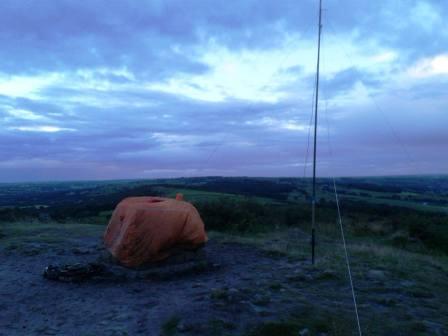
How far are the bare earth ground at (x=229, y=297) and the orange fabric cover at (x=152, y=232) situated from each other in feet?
1.08

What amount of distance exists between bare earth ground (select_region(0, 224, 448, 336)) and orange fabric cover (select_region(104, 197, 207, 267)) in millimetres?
330

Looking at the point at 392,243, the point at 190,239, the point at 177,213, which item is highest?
the point at 177,213

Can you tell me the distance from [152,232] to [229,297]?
267 cm

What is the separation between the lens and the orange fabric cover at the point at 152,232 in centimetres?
824

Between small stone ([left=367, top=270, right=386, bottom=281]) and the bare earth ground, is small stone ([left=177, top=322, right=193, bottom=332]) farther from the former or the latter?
small stone ([left=367, top=270, right=386, bottom=281])

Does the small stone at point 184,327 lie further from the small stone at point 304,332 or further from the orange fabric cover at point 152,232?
the orange fabric cover at point 152,232

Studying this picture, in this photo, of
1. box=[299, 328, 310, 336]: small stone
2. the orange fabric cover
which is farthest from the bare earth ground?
the orange fabric cover

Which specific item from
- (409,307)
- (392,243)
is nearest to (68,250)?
(409,307)

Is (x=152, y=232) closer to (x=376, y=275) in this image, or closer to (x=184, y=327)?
(x=184, y=327)

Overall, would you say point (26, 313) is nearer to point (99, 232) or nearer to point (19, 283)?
point (19, 283)

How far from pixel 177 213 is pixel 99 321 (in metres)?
3.22

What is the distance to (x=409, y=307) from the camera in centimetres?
608

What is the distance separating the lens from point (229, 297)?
20.6 ft

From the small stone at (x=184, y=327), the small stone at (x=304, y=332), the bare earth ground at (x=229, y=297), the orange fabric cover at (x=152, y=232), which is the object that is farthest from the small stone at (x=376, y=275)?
the small stone at (x=184, y=327)
